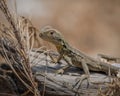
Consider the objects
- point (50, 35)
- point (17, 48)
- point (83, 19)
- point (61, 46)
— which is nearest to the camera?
point (17, 48)

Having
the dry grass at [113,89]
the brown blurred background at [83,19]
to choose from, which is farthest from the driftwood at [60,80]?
the brown blurred background at [83,19]

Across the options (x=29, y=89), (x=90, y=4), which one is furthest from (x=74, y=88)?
(x=90, y=4)

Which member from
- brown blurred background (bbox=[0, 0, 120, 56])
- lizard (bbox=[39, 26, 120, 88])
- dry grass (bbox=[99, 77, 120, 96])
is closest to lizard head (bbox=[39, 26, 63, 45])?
lizard (bbox=[39, 26, 120, 88])

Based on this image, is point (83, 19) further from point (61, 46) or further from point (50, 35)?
point (50, 35)

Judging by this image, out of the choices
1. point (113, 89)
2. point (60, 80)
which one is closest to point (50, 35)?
point (60, 80)

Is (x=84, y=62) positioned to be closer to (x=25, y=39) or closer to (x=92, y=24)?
(x=25, y=39)

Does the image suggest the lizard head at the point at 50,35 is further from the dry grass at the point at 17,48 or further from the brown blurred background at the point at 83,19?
the brown blurred background at the point at 83,19
